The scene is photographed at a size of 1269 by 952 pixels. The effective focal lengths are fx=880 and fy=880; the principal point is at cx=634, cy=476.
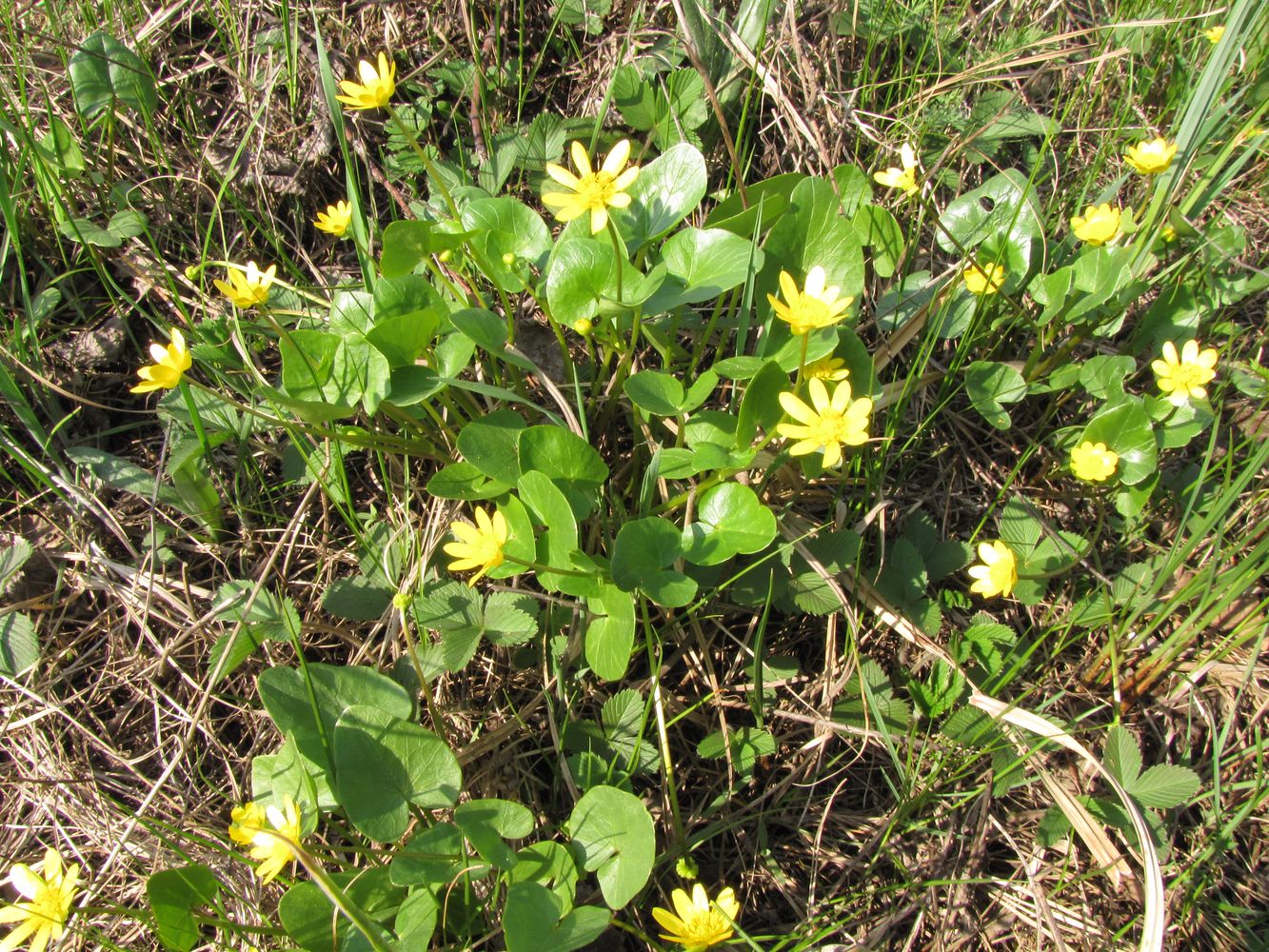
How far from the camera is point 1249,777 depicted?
1.66 metres

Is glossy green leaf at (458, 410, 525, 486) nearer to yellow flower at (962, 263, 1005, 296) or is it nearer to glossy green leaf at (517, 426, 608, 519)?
glossy green leaf at (517, 426, 608, 519)

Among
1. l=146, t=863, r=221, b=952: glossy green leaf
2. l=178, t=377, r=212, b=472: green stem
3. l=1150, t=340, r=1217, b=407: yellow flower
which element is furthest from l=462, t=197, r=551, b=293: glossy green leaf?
l=1150, t=340, r=1217, b=407: yellow flower

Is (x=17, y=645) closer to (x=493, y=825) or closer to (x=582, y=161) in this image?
(x=493, y=825)

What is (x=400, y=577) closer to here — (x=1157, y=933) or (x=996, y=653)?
(x=996, y=653)

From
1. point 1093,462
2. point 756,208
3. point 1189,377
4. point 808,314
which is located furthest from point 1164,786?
point 756,208

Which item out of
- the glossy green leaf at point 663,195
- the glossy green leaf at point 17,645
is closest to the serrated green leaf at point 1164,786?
the glossy green leaf at point 663,195

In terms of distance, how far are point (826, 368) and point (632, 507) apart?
487mm

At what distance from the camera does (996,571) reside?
1668 millimetres

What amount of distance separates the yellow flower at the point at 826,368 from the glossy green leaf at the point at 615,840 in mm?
817

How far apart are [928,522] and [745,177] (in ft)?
3.23

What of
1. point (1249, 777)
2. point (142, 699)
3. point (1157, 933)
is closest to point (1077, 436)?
point (1249, 777)

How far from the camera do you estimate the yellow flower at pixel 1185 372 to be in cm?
177

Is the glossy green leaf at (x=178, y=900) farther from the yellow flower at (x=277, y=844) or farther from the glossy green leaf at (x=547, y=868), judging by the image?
the glossy green leaf at (x=547, y=868)

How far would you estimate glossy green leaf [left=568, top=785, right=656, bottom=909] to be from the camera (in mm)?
1339
